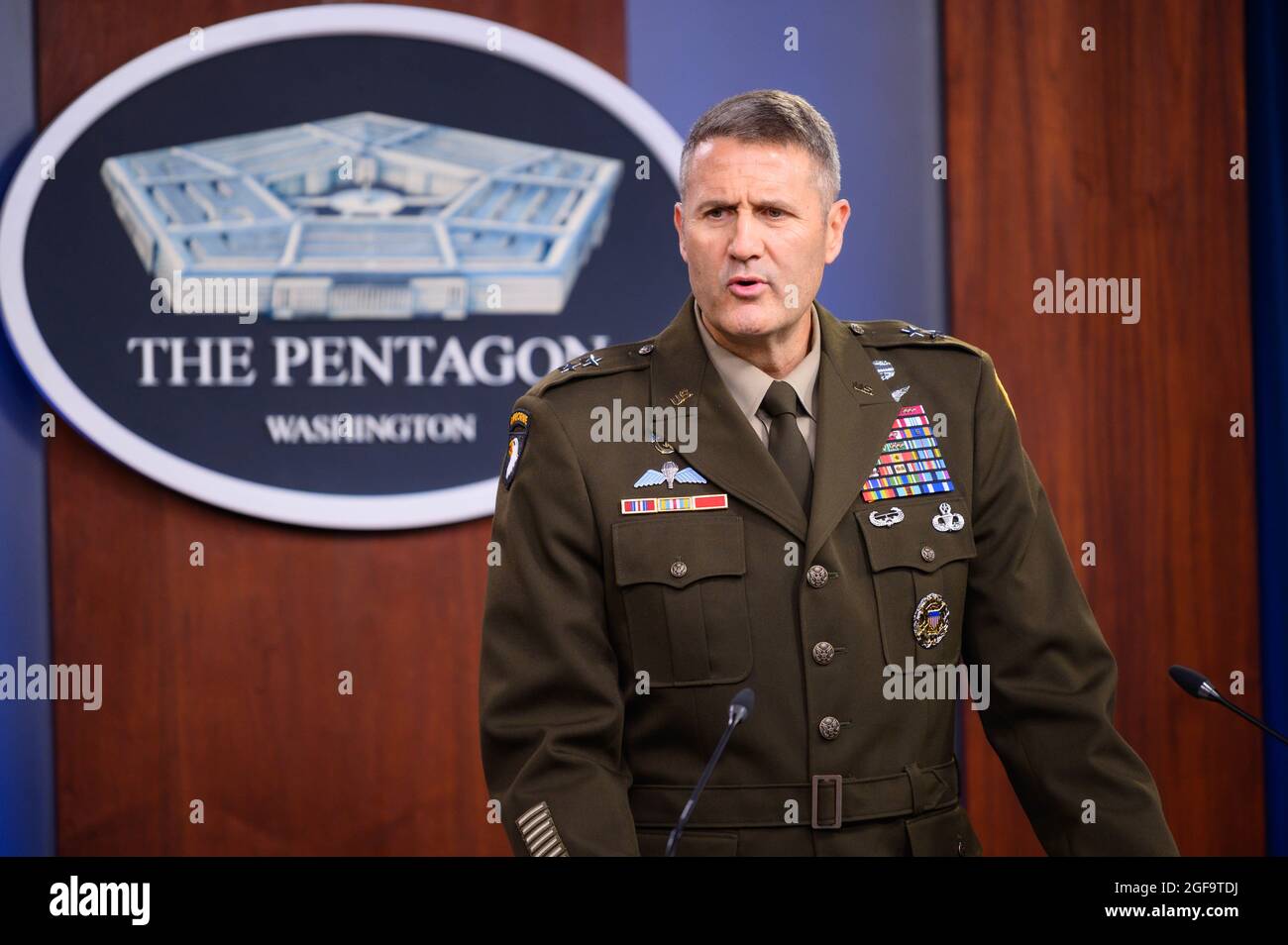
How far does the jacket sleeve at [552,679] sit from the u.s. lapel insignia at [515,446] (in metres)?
0.02

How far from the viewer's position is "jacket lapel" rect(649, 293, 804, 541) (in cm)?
155

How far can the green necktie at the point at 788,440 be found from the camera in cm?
158

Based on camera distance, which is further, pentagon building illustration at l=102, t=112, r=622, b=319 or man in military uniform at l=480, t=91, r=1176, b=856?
pentagon building illustration at l=102, t=112, r=622, b=319

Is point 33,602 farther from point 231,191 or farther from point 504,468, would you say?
point 504,468

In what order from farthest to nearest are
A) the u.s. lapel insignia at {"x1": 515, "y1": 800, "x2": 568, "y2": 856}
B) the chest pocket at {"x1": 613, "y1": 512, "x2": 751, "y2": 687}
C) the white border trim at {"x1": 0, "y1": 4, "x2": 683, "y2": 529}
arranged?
the white border trim at {"x1": 0, "y1": 4, "x2": 683, "y2": 529}
the chest pocket at {"x1": 613, "y1": 512, "x2": 751, "y2": 687}
the u.s. lapel insignia at {"x1": 515, "y1": 800, "x2": 568, "y2": 856}

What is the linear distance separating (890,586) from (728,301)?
0.40 metres

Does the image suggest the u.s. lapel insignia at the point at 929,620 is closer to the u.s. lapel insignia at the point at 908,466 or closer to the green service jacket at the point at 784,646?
the green service jacket at the point at 784,646

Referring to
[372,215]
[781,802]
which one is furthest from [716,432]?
[372,215]

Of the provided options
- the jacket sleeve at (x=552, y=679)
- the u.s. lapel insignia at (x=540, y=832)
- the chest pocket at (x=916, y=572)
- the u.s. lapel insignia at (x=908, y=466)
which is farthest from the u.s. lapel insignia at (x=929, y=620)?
the u.s. lapel insignia at (x=540, y=832)

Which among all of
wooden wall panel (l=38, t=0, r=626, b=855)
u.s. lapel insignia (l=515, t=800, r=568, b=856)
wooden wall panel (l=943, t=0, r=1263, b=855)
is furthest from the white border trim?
u.s. lapel insignia (l=515, t=800, r=568, b=856)

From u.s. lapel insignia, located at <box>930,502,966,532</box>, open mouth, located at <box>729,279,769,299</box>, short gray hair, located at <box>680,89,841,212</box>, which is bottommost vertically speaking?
u.s. lapel insignia, located at <box>930,502,966,532</box>

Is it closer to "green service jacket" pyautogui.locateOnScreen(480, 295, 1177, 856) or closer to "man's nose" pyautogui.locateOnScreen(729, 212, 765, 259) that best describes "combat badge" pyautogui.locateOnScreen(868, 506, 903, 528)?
"green service jacket" pyautogui.locateOnScreen(480, 295, 1177, 856)
